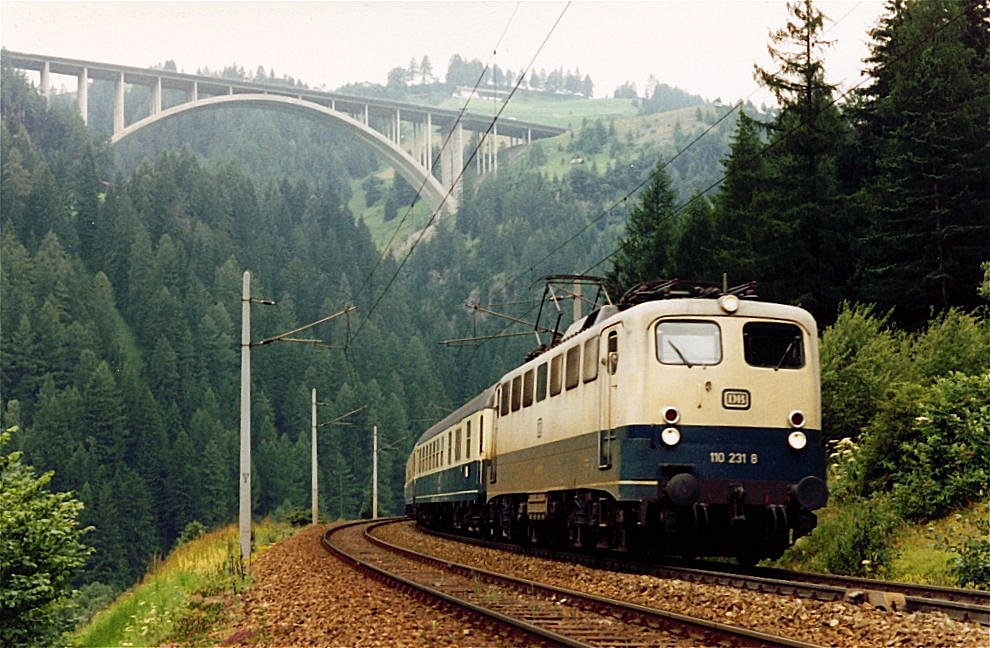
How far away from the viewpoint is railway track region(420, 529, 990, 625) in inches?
474

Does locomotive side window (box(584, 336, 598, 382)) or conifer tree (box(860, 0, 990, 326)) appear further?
conifer tree (box(860, 0, 990, 326))

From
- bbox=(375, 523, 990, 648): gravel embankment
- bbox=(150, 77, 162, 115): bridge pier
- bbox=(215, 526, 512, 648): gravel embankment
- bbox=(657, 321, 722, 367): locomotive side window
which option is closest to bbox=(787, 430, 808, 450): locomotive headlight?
bbox=(657, 321, 722, 367): locomotive side window

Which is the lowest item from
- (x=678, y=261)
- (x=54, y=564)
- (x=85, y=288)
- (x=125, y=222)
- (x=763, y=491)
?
(x=54, y=564)

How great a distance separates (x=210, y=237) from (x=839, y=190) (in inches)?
5936

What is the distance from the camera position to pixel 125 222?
7170 inches

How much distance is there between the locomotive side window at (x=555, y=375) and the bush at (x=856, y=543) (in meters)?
5.17

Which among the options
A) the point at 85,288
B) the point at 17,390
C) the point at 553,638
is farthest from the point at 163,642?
the point at 85,288

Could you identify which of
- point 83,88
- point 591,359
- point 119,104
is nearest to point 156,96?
point 119,104

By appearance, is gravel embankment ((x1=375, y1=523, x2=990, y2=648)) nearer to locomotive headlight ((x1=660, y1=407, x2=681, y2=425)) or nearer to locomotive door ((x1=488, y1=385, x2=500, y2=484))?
locomotive headlight ((x1=660, y1=407, x2=681, y2=425))

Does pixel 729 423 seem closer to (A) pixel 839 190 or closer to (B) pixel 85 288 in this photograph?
(A) pixel 839 190

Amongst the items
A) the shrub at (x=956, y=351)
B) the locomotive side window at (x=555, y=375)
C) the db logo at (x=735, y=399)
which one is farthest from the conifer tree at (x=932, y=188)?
the db logo at (x=735, y=399)

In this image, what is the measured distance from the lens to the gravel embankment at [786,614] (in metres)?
10.8

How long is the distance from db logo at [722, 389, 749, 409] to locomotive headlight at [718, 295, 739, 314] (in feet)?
3.92

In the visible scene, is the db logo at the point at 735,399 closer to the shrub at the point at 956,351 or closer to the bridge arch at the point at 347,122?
the shrub at the point at 956,351
